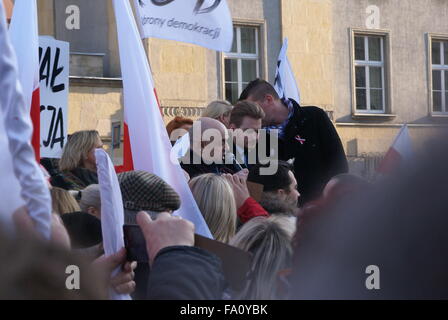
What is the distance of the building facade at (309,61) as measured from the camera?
59.6ft

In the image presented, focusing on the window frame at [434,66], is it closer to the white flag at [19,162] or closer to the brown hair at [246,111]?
the brown hair at [246,111]

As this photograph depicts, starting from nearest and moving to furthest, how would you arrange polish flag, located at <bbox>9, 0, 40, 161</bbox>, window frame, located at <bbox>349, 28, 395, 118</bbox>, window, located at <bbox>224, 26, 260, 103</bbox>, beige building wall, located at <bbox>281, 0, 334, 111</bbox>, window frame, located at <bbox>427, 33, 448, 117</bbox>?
polish flag, located at <bbox>9, 0, 40, 161</bbox>
beige building wall, located at <bbox>281, 0, 334, 111</bbox>
window, located at <bbox>224, 26, 260, 103</bbox>
window frame, located at <bbox>349, 28, 395, 118</bbox>
window frame, located at <bbox>427, 33, 448, 117</bbox>

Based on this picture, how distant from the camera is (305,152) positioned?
5.89 metres

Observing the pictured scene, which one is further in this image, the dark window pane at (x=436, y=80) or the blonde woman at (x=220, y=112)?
the dark window pane at (x=436, y=80)

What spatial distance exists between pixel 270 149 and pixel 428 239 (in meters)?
4.23

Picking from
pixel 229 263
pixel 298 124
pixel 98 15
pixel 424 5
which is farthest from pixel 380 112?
pixel 229 263

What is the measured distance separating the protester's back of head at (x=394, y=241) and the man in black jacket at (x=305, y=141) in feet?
13.7

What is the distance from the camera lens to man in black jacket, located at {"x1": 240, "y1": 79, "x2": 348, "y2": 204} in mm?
5887

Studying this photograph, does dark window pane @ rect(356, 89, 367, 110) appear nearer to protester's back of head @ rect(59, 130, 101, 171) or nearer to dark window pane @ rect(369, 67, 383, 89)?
dark window pane @ rect(369, 67, 383, 89)

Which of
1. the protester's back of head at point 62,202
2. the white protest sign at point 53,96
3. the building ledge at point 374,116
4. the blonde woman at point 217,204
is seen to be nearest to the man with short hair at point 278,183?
the blonde woman at point 217,204

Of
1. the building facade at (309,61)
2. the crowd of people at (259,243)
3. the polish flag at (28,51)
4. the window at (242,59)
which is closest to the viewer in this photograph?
the crowd of people at (259,243)

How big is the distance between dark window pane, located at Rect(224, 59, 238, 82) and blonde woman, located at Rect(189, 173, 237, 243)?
16.2 metres

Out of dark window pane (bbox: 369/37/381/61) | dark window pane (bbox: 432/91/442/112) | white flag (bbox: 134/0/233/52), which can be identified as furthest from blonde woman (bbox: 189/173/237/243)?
dark window pane (bbox: 432/91/442/112)
